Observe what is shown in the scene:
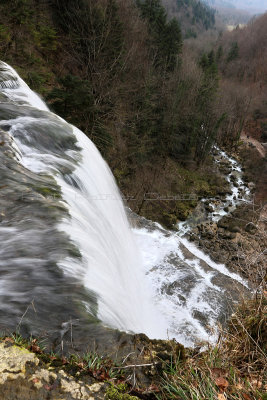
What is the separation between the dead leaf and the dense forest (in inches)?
468

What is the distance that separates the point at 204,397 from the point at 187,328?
14.2ft

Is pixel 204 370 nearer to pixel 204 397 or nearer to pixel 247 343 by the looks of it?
pixel 204 397

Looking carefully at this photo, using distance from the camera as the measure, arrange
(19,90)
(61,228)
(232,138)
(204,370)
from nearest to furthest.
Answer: (204,370)
(61,228)
(19,90)
(232,138)

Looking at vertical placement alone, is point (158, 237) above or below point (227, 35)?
below

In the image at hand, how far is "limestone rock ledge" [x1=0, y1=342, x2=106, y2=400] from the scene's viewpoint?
1.61 meters

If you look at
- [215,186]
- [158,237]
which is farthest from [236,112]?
[158,237]

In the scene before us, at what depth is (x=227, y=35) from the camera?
80.6 meters

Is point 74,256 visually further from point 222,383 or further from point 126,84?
point 126,84

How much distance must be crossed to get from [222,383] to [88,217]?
3.52 metres

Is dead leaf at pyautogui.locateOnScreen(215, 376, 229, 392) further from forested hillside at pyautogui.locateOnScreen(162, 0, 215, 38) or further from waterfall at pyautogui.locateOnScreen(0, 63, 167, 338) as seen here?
forested hillside at pyautogui.locateOnScreen(162, 0, 215, 38)

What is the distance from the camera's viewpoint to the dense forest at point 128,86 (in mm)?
13469

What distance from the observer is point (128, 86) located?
18.7 metres

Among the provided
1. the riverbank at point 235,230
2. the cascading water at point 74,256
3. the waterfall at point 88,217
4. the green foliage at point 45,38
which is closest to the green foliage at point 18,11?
the green foliage at point 45,38

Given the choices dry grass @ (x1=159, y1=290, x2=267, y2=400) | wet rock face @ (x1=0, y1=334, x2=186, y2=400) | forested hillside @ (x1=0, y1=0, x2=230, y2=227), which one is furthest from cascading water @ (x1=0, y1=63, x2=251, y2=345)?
forested hillside @ (x1=0, y1=0, x2=230, y2=227)
